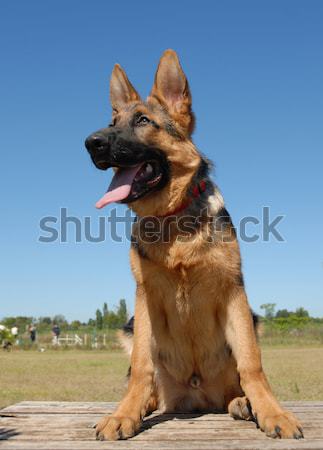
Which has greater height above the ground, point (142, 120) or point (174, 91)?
point (174, 91)

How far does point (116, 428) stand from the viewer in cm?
320

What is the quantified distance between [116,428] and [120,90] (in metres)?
2.83

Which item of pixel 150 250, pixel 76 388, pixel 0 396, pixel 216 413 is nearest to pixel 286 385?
pixel 76 388

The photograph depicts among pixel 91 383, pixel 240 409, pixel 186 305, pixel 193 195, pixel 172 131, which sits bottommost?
pixel 91 383

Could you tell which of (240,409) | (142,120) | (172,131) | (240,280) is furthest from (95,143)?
(240,409)

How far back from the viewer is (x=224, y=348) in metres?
3.82

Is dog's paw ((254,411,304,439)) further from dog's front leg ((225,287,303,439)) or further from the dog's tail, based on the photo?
the dog's tail

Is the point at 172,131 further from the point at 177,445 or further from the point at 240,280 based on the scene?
the point at 177,445

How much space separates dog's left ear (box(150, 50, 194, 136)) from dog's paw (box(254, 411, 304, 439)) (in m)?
2.25

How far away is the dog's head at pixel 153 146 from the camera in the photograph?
143 inches

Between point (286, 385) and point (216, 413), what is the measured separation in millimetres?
9658

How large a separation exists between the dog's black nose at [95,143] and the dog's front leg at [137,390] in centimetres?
108

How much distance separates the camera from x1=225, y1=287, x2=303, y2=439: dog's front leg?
3117 millimetres

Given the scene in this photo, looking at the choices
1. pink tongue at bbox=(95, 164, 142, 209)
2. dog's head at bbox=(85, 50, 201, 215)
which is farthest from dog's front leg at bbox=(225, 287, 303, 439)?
pink tongue at bbox=(95, 164, 142, 209)
